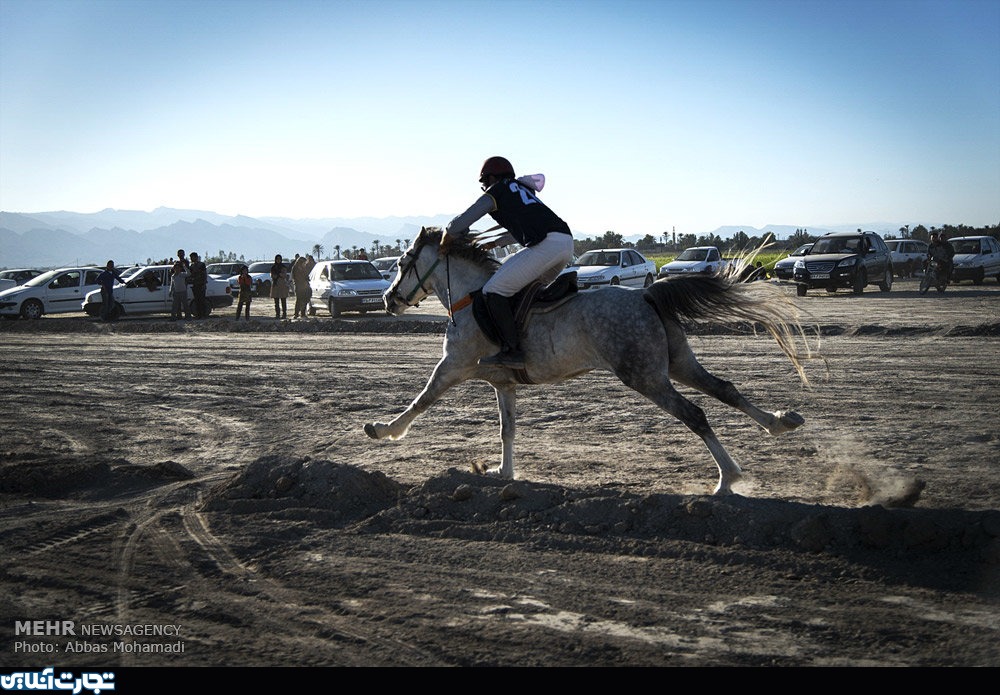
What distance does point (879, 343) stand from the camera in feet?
51.0

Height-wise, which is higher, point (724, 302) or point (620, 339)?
point (724, 302)

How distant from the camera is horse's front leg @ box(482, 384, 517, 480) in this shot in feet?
23.1

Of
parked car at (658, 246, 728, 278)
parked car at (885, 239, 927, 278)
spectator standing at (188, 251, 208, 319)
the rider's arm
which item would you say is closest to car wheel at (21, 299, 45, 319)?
spectator standing at (188, 251, 208, 319)

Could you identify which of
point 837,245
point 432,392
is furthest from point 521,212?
point 837,245

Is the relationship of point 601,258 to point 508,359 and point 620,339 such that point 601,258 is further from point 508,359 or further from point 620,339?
point 620,339

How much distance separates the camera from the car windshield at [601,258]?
31828 millimetres

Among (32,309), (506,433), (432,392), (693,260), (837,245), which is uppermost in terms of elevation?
(837,245)

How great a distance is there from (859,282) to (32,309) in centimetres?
3004

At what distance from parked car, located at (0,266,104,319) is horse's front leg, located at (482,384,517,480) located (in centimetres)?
2926

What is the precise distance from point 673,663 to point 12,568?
13.4 feet

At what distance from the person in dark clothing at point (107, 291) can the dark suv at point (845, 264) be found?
2369cm

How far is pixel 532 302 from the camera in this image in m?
6.77
